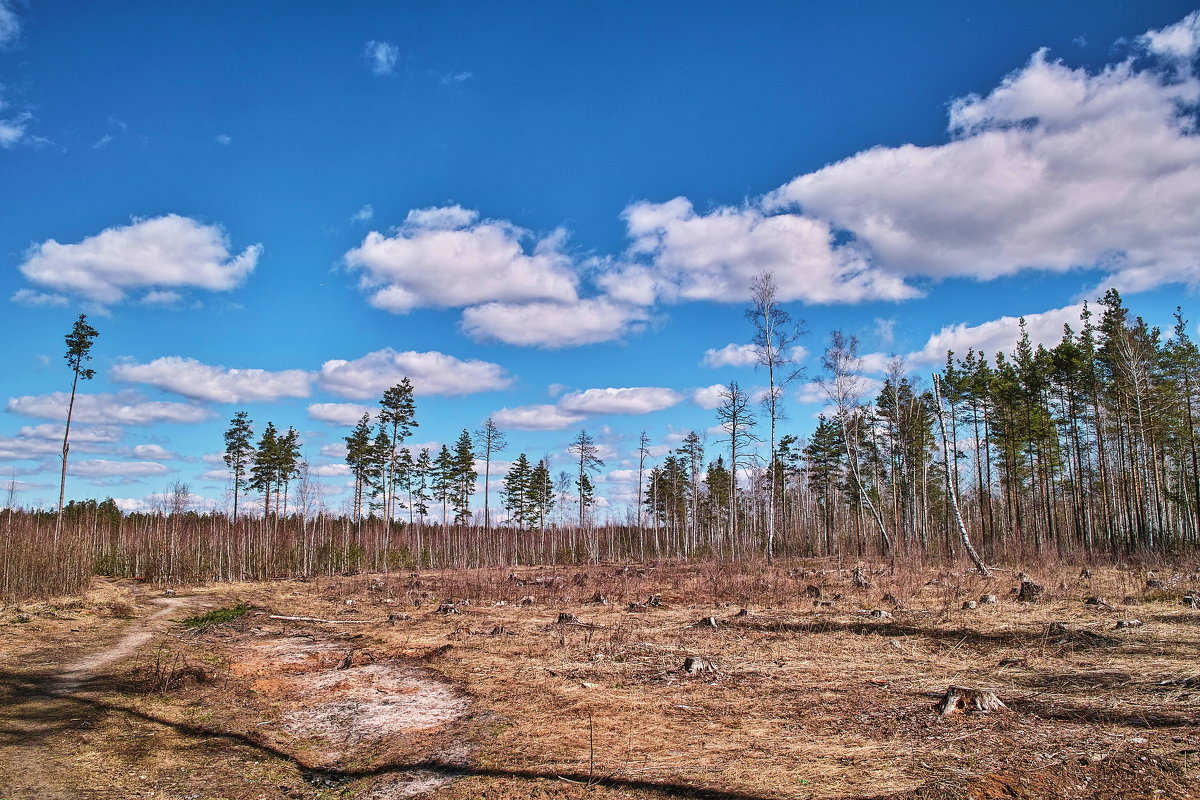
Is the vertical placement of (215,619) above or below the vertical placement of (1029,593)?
below

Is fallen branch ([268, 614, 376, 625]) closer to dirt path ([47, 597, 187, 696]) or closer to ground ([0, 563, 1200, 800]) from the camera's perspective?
ground ([0, 563, 1200, 800])

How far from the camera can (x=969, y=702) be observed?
6469 millimetres

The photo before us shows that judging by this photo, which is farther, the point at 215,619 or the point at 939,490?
the point at 939,490

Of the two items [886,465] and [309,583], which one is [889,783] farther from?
[886,465]

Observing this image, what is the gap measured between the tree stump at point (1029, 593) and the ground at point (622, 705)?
6.3 inches

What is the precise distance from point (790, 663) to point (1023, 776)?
493cm

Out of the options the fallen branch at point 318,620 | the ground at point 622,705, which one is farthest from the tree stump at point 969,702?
the fallen branch at point 318,620

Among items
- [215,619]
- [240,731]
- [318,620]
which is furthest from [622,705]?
[215,619]

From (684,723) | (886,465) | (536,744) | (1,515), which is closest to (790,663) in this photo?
(684,723)

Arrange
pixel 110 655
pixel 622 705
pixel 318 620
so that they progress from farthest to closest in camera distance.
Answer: pixel 318 620
pixel 110 655
pixel 622 705

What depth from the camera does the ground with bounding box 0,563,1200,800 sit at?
5.18 metres

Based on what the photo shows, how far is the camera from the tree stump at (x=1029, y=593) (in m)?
14.7

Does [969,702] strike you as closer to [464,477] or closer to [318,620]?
[318,620]

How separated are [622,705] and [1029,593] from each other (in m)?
12.6
